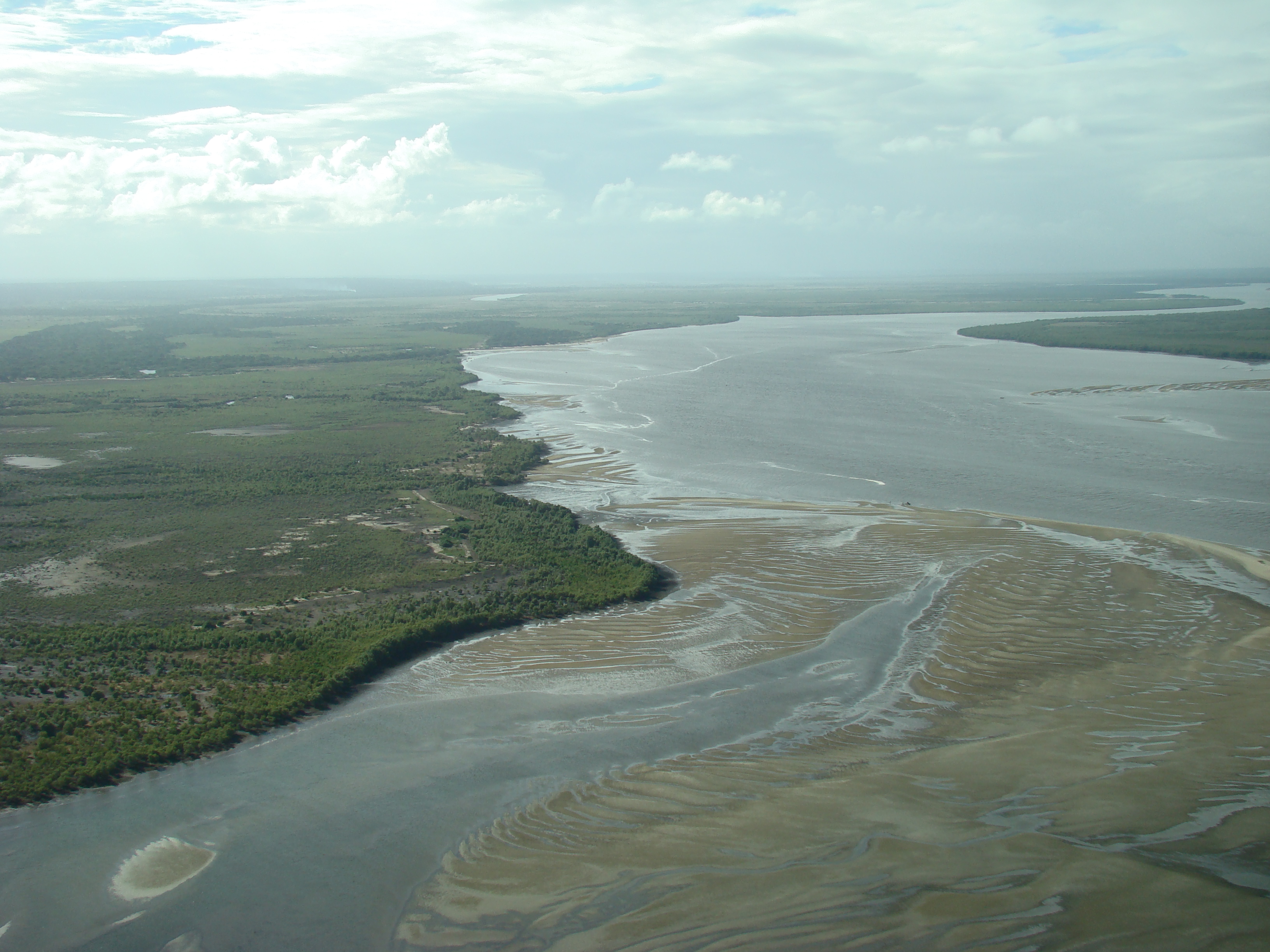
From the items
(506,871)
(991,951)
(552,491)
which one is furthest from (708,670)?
(552,491)

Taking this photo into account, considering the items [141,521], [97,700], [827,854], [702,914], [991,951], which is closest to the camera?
[991,951]

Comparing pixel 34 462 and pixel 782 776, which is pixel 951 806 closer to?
pixel 782 776

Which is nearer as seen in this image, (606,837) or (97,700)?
(606,837)

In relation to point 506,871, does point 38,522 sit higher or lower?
higher

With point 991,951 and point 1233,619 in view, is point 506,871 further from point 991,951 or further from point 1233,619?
point 1233,619

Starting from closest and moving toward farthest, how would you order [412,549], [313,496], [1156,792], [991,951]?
1. [991,951]
2. [1156,792]
3. [412,549]
4. [313,496]

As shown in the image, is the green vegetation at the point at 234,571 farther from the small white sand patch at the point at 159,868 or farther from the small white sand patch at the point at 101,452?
the small white sand patch at the point at 159,868

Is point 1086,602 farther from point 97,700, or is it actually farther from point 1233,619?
point 97,700

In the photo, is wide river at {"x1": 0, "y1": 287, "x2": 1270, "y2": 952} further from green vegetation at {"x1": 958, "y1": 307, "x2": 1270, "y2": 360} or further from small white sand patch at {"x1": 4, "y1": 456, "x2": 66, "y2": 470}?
green vegetation at {"x1": 958, "y1": 307, "x2": 1270, "y2": 360}

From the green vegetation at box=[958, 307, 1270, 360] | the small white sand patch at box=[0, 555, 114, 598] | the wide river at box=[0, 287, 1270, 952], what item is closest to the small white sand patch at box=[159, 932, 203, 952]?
the wide river at box=[0, 287, 1270, 952]
